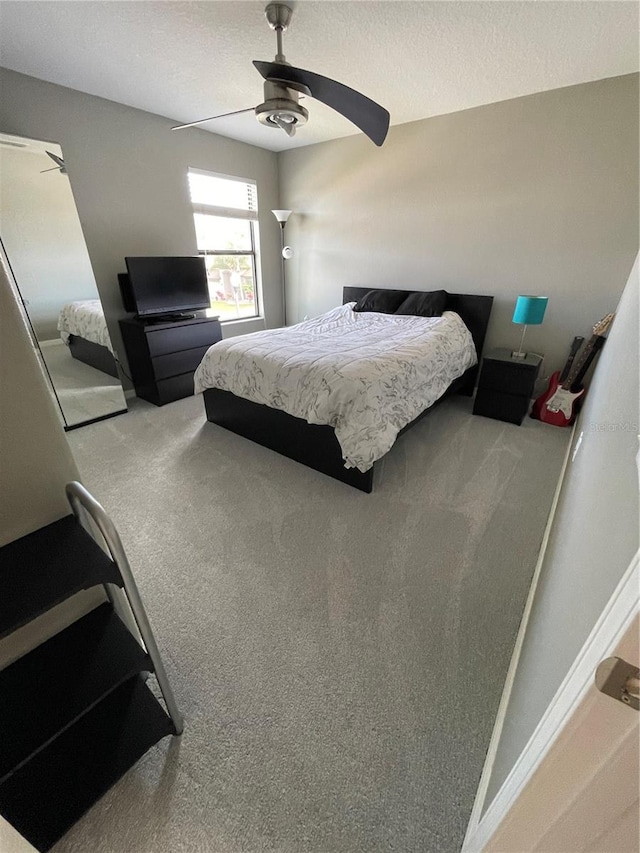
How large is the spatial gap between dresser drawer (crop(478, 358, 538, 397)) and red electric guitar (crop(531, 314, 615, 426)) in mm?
242

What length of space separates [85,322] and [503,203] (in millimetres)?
3918

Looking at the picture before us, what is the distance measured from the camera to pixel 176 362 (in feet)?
11.4

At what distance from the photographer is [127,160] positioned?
3.10 metres

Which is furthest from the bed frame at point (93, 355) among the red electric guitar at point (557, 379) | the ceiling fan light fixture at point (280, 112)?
the red electric guitar at point (557, 379)

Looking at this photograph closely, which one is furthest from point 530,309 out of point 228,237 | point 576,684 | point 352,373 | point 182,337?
point 228,237

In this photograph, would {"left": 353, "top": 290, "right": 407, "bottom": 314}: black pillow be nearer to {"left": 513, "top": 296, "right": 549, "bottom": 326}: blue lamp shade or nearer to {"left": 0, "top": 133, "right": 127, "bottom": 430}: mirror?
{"left": 513, "top": 296, "right": 549, "bottom": 326}: blue lamp shade

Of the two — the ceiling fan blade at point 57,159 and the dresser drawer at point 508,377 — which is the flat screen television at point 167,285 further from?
the dresser drawer at point 508,377

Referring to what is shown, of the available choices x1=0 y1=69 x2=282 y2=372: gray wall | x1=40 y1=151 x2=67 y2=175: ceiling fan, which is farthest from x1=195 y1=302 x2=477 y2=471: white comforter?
x1=40 y1=151 x2=67 y2=175: ceiling fan

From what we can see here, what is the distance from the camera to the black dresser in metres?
3.26

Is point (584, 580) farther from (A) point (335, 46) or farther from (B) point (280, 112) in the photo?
(A) point (335, 46)

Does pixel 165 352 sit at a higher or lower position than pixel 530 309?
lower

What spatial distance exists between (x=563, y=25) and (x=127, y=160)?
3296 mm

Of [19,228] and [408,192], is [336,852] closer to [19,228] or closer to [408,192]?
[19,228]

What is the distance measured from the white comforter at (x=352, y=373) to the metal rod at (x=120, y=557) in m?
1.36
